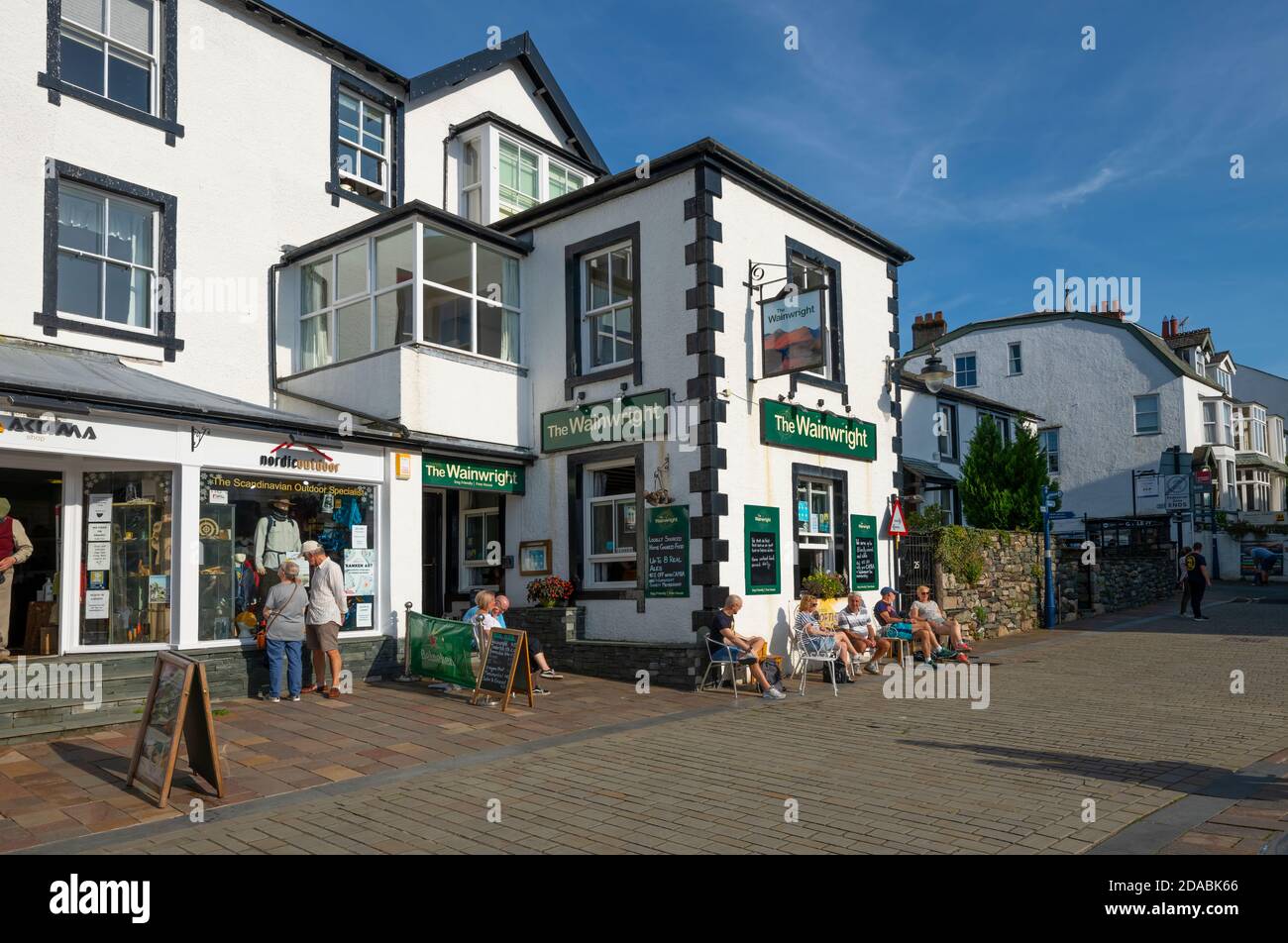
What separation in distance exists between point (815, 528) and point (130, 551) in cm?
948

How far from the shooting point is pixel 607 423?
14625 mm

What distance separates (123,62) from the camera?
14.3 meters

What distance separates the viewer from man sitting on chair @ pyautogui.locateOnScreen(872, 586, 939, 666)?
15227 millimetres

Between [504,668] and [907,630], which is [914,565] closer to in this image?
[907,630]

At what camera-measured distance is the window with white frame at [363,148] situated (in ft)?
55.7

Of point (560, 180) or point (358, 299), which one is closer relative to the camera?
point (358, 299)

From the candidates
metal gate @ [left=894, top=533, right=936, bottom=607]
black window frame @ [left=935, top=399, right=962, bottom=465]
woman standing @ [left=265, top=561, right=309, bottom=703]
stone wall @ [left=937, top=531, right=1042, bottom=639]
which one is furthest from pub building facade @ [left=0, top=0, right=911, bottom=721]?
black window frame @ [left=935, top=399, right=962, bottom=465]

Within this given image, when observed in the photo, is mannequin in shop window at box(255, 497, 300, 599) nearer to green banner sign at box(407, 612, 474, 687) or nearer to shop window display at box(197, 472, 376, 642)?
shop window display at box(197, 472, 376, 642)

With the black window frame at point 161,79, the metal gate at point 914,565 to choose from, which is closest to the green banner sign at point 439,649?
the black window frame at point 161,79

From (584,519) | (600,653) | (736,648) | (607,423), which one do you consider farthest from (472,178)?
(736,648)

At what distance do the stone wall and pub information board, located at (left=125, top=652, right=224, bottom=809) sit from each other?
12.9 m
